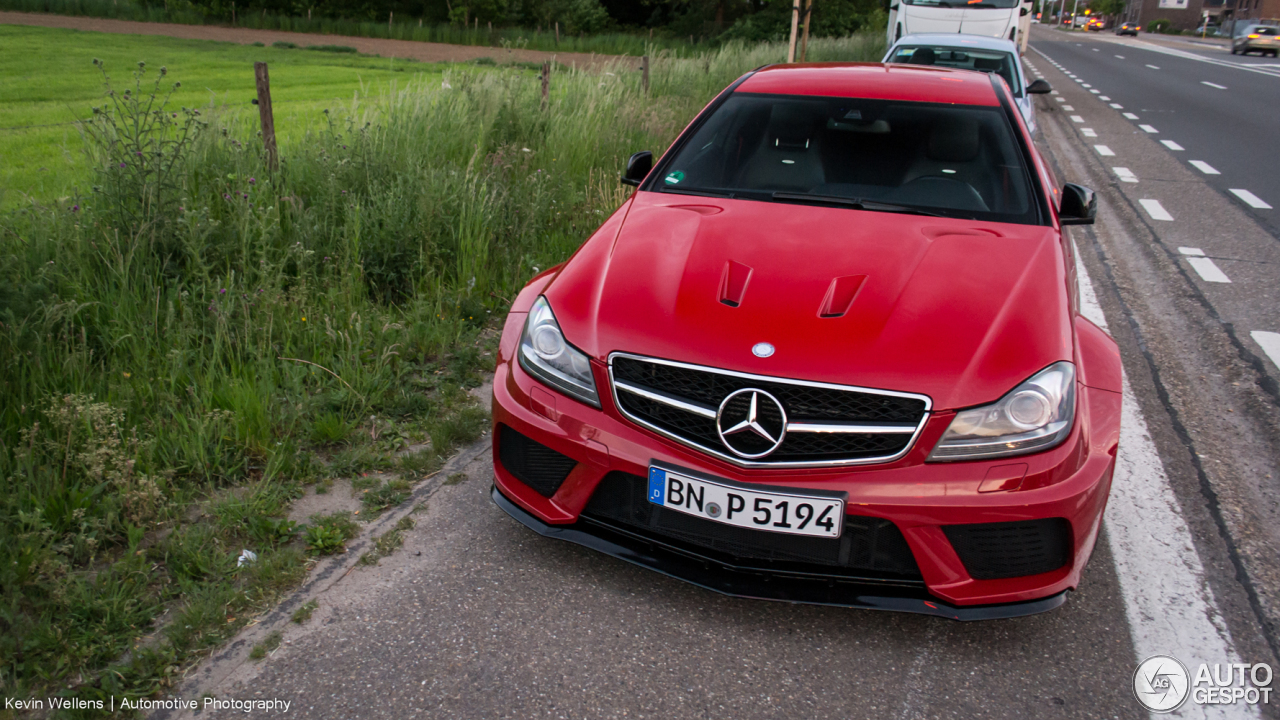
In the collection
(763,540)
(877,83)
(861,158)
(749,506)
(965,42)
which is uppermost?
(965,42)

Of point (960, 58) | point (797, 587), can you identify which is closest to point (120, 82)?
point (960, 58)

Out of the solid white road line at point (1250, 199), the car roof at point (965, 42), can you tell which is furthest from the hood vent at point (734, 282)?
the car roof at point (965, 42)

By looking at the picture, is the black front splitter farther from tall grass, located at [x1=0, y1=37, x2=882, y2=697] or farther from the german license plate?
tall grass, located at [x1=0, y1=37, x2=882, y2=697]

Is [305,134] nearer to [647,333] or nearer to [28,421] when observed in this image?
[28,421]

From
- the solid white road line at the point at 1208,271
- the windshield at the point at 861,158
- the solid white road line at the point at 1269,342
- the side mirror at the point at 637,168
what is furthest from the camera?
the solid white road line at the point at 1208,271

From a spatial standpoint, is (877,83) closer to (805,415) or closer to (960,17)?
(805,415)

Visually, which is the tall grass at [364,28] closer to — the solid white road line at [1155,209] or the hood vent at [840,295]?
the solid white road line at [1155,209]

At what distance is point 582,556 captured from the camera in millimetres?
2873

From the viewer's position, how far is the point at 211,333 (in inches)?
157

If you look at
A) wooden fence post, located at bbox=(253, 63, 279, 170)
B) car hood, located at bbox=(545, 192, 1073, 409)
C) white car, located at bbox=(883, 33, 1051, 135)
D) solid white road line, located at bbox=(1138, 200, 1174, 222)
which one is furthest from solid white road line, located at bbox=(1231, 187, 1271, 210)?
wooden fence post, located at bbox=(253, 63, 279, 170)

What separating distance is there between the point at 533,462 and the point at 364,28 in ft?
158

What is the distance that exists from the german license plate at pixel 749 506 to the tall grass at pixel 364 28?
40491 mm

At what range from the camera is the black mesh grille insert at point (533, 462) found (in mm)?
2576

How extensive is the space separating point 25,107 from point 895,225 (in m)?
19.6
